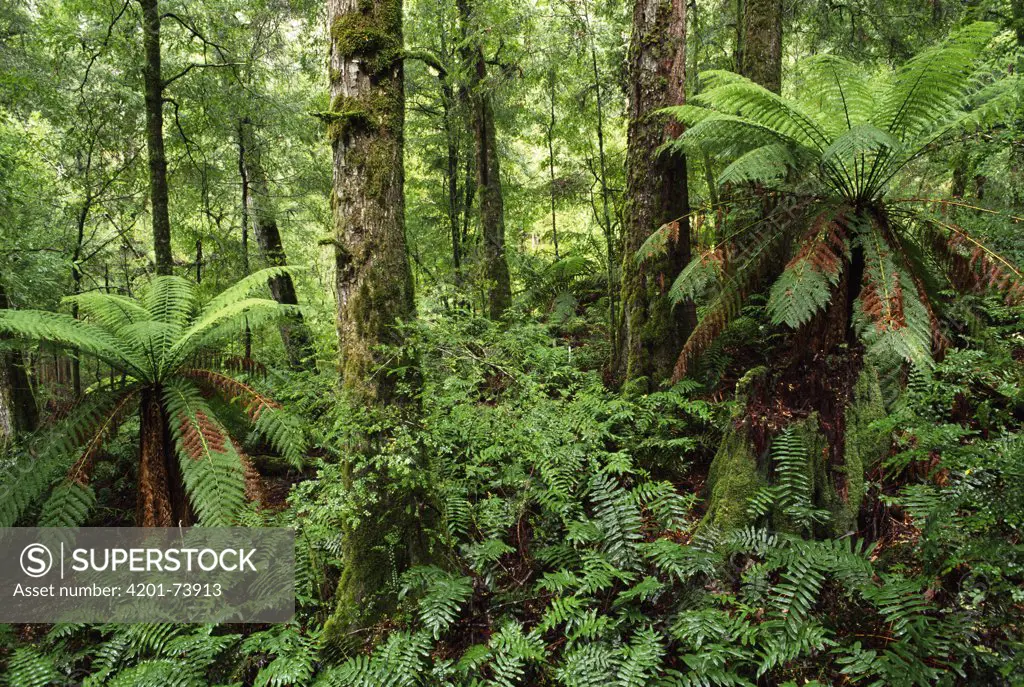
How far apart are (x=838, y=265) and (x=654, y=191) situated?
1.49m

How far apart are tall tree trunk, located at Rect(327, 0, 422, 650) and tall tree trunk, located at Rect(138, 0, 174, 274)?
10.8 feet

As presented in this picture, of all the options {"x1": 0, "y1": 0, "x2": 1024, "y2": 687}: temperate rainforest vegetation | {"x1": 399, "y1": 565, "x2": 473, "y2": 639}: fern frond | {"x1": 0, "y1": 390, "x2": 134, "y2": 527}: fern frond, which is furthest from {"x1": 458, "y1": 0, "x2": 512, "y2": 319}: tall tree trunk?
{"x1": 399, "y1": 565, "x2": 473, "y2": 639}: fern frond

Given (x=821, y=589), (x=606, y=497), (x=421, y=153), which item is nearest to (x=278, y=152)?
(x=421, y=153)

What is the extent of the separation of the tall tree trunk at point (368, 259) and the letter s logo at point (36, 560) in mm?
2353

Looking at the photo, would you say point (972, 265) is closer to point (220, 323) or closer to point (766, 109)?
point (766, 109)

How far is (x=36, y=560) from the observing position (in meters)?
3.71

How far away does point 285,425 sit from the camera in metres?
3.50

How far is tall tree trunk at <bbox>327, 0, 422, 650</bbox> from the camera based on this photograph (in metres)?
2.83

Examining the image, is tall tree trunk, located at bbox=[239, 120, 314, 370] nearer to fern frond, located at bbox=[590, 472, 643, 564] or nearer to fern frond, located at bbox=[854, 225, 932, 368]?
fern frond, located at bbox=[590, 472, 643, 564]

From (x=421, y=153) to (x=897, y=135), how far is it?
23.5ft

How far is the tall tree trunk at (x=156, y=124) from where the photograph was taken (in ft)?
16.6

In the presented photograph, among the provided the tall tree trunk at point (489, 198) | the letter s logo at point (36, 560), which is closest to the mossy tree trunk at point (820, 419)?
the tall tree trunk at point (489, 198)

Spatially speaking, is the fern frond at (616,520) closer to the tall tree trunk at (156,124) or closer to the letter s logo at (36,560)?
the letter s logo at (36,560)

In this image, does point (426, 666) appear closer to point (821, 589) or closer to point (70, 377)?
point (821, 589)
